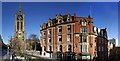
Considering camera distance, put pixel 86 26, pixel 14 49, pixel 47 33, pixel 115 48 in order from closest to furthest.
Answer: pixel 47 33 < pixel 14 49 < pixel 86 26 < pixel 115 48

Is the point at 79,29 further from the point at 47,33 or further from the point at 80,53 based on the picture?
the point at 47,33

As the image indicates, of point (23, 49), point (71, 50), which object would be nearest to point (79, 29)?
point (71, 50)

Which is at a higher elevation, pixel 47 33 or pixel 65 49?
pixel 47 33

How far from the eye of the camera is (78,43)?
10.9 meters

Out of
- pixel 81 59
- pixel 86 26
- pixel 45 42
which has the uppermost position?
pixel 86 26

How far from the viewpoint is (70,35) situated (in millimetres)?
10211

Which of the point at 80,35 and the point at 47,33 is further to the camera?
the point at 80,35

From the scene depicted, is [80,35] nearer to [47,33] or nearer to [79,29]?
[79,29]

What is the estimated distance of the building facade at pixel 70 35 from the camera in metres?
9.43

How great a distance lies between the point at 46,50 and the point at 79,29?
1929 millimetres

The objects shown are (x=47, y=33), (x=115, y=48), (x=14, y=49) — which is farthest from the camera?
(x=115, y=48)

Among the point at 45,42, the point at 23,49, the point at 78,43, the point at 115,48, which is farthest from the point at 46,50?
the point at 115,48

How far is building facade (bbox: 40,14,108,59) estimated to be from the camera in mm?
9428

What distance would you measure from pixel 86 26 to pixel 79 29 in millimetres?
346
